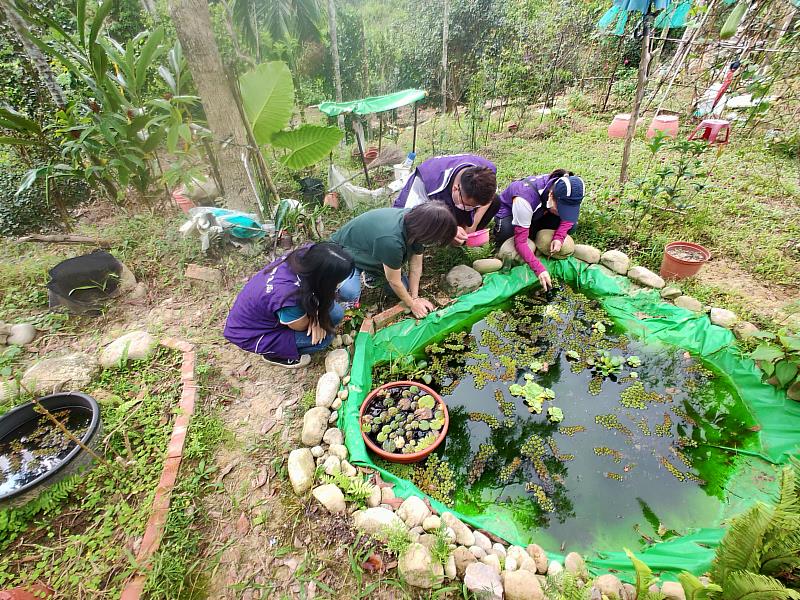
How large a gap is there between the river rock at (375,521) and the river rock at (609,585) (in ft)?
3.04

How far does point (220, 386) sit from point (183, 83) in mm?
3603

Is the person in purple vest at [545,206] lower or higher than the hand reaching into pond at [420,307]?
higher

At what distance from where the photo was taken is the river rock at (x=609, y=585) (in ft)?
5.41

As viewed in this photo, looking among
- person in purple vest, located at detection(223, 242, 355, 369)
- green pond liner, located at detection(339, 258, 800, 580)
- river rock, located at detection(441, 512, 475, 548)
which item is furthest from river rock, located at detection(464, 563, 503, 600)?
person in purple vest, located at detection(223, 242, 355, 369)

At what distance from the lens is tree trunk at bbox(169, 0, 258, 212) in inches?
133

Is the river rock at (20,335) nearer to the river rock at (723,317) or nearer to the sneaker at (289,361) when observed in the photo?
the sneaker at (289,361)

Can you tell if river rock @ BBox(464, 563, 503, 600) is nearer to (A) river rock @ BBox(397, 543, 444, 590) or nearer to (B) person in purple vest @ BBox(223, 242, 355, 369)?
(A) river rock @ BBox(397, 543, 444, 590)

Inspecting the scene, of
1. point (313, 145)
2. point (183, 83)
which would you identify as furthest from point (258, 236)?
point (183, 83)

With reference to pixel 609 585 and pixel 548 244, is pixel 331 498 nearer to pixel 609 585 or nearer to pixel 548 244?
pixel 609 585

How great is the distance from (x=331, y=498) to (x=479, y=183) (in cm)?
233

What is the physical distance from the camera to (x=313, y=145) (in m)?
3.97

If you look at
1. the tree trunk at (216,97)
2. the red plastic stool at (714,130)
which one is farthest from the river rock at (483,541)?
the red plastic stool at (714,130)

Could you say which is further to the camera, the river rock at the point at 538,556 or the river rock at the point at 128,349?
the river rock at the point at 128,349

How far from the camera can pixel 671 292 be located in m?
3.17
